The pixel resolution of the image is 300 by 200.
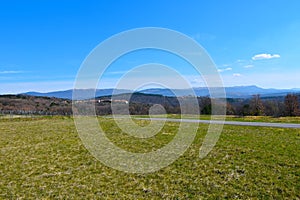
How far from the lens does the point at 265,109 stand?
89375 mm

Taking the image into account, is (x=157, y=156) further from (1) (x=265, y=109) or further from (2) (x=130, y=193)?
(1) (x=265, y=109)

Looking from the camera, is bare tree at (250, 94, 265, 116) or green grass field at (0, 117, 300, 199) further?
bare tree at (250, 94, 265, 116)

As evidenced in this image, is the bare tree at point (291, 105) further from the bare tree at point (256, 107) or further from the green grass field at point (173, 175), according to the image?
the green grass field at point (173, 175)

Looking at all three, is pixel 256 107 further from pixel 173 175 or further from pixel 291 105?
pixel 173 175

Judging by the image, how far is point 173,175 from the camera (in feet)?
42.6

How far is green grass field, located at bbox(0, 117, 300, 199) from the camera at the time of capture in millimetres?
10961

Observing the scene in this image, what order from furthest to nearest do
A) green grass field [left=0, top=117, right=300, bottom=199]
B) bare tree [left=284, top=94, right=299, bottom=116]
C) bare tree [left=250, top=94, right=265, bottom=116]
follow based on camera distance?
bare tree [left=250, top=94, right=265, bottom=116] < bare tree [left=284, top=94, right=299, bottom=116] < green grass field [left=0, top=117, right=300, bottom=199]

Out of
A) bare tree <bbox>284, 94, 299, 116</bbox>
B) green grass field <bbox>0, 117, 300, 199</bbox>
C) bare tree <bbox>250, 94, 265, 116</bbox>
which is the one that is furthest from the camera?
bare tree <bbox>250, 94, 265, 116</bbox>

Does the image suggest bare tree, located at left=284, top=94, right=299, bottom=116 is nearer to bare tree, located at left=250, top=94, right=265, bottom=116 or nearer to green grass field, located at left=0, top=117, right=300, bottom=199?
bare tree, located at left=250, top=94, right=265, bottom=116

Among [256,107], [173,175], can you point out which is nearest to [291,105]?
[256,107]

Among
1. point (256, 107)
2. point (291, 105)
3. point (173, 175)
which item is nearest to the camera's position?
point (173, 175)

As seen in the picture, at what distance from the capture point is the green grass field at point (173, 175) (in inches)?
432

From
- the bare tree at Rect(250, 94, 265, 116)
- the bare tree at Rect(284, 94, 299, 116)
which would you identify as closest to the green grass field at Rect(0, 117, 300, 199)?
the bare tree at Rect(250, 94, 265, 116)

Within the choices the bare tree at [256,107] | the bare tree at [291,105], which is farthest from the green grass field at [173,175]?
the bare tree at [291,105]
